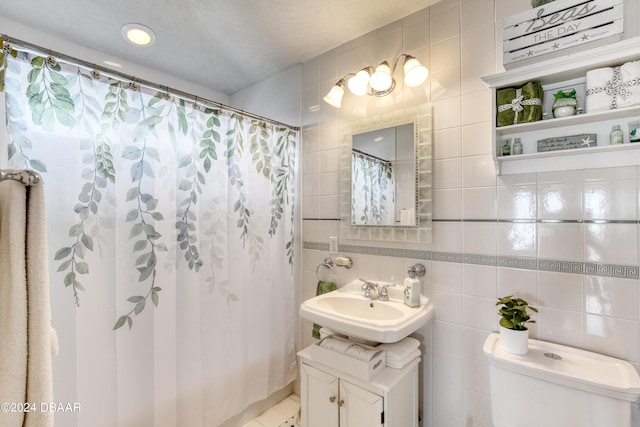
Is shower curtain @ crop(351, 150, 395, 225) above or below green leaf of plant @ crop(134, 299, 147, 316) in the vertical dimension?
above

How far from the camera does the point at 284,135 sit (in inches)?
79.5

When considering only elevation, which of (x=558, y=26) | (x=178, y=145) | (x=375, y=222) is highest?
(x=558, y=26)

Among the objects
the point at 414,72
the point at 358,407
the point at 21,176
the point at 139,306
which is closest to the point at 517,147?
the point at 414,72

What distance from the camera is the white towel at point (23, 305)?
62cm

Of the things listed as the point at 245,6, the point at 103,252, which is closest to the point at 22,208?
the point at 103,252

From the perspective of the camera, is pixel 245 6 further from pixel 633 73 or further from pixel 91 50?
pixel 633 73

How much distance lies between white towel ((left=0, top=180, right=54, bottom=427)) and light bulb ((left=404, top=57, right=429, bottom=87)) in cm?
153

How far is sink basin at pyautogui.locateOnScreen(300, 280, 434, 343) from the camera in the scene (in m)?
1.18

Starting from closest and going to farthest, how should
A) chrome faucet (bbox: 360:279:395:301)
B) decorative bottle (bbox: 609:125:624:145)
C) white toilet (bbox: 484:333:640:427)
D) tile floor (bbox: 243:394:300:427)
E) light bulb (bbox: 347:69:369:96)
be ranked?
white toilet (bbox: 484:333:640:427) < decorative bottle (bbox: 609:125:624:145) < chrome faucet (bbox: 360:279:395:301) < light bulb (bbox: 347:69:369:96) < tile floor (bbox: 243:394:300:427)

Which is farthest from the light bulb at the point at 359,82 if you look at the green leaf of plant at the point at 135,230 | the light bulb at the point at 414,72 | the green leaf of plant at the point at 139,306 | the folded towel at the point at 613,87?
the green leaf of plant at the point at 139,306

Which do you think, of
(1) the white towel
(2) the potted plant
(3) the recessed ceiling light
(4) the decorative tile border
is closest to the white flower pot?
(2) the potted plant

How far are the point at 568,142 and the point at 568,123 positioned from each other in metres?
0.08

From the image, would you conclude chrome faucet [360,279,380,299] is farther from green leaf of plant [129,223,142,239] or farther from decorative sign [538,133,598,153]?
green leaf of plant [129,223,142,239]

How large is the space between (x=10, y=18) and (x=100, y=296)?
5.42ft
